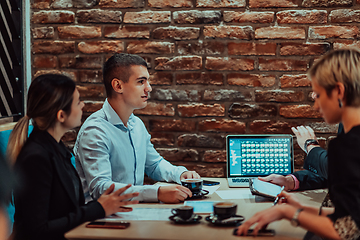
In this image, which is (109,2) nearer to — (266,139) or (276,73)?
(276,73)

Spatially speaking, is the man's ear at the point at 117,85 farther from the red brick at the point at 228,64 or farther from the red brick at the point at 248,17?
the red brick at the point at 248,17

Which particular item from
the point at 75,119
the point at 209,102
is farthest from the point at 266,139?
the point at 75,119

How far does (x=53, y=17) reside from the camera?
2475 mm

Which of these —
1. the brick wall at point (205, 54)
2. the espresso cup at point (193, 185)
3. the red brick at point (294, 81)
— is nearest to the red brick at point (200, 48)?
the brick wall at point (205, 54)

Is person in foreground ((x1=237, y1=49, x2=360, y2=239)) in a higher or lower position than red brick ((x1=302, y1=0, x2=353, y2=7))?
lower

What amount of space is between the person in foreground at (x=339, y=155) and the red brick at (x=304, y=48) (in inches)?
48.6

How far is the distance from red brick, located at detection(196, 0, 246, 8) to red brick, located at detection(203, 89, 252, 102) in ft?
1.87

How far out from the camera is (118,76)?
6.49 ft

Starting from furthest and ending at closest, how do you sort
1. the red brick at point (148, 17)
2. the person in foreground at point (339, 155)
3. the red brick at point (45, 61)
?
the red brick at point (45, 61)
the red brick at point (148, 17)
the person in foreground at point (339, 155)

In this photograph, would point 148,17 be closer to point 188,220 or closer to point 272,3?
point 272,3

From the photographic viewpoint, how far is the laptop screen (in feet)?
6.57

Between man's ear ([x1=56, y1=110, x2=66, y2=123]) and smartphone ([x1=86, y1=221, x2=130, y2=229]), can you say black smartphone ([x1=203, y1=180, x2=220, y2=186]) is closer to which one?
smartphone ([x1=86, y1=221, x2=130, y2=229])

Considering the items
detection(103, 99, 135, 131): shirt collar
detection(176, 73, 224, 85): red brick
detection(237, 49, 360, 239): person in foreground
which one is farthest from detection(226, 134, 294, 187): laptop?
detection(237, 49, 360, 239): person in foreground

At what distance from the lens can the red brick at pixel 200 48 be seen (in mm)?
2387
